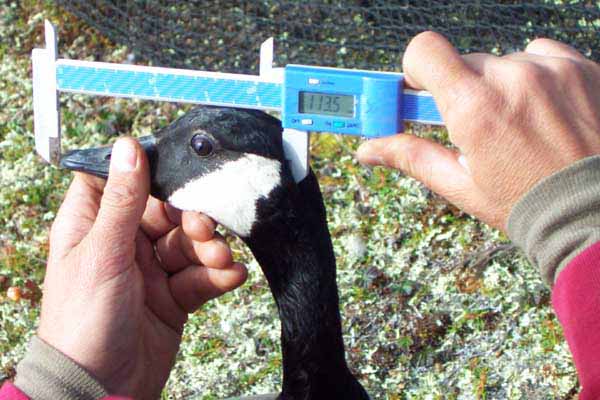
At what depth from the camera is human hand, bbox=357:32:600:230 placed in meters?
1.30

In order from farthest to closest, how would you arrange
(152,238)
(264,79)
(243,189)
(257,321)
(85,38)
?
(85,38) → (257,321) → (152,238) → (243,189) → (264,79)

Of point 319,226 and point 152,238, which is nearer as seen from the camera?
point 319,226

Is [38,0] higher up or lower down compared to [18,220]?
higher up

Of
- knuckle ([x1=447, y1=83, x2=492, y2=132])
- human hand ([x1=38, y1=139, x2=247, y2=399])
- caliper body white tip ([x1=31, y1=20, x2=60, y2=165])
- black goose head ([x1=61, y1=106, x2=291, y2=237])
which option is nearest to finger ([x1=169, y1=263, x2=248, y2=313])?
human hand ([x1=38, y1=139, x2=247, y2=399])

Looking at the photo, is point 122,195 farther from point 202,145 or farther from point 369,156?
point 369,156

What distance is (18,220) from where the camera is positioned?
374 centimetres

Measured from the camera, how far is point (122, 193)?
1.79 meters

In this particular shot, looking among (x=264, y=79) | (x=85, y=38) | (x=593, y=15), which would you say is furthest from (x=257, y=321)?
(x=85, y=38)

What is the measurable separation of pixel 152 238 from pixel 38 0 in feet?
10.4

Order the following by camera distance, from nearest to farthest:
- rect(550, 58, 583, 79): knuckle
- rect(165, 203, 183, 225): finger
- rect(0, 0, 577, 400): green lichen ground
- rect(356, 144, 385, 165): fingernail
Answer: rect(550, 58, 583, 79): knuckle < rect(356, 144, 385, 165): fingernail < rect(165, 203, 183, 225): finger < rect(0, 0, 577, 400): green lichen ground

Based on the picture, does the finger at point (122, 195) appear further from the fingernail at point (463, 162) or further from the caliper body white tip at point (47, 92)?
the fingernail at point (463, 162)

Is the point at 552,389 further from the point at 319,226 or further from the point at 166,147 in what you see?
the point at 166,147

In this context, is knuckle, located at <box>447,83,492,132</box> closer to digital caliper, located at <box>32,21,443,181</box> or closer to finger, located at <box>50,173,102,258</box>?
digital caliper, located at <box>32,21,443,181</box>

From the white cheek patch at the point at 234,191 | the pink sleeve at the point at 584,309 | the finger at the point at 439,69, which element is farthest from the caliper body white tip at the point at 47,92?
the pink sleeve at the point at 584,309
